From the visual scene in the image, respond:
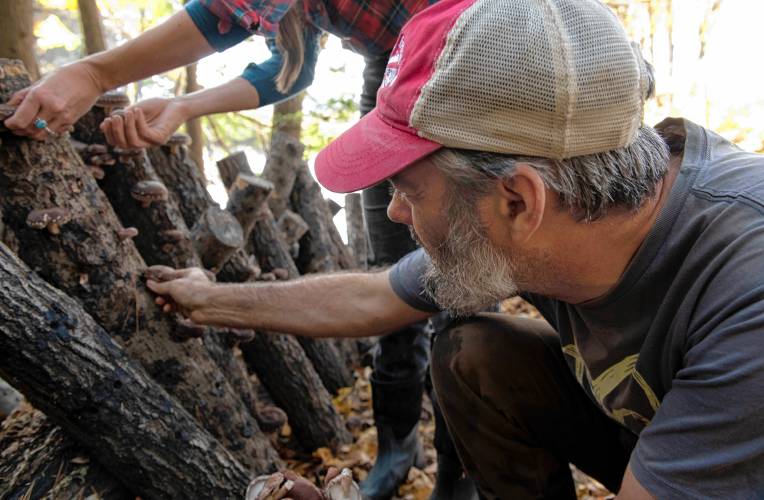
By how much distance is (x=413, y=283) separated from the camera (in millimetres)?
2197

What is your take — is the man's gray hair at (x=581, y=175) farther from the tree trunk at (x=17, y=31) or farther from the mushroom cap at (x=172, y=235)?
the tree trunk at (x=17, y=31)

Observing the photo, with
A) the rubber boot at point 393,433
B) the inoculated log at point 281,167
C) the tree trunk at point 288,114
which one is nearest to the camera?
the rubber boot at point 393,433

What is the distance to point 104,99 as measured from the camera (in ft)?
8.30

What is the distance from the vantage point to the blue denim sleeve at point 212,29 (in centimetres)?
224

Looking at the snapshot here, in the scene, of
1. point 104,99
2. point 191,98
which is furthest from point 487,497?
point 104,99

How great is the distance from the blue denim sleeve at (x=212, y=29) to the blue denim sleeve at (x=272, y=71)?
471mm

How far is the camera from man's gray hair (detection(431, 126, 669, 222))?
1509mm

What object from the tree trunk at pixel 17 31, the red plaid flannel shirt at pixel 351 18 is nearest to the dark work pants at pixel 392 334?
the red plaid flannel shirt at pixel 351 18

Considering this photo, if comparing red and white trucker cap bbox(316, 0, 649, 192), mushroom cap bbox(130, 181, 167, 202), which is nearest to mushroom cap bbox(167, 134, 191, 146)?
mushroom cap bbox(130, 181, 167, 202)

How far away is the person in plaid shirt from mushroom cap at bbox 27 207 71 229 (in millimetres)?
252

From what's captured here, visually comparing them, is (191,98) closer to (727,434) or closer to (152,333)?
(152,333)

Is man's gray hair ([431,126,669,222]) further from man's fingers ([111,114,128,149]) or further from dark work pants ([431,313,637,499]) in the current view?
man's fingers ([111,114,128,149])

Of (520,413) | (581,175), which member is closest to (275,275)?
(520,413)

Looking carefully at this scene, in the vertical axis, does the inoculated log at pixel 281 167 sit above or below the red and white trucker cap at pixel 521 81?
below
